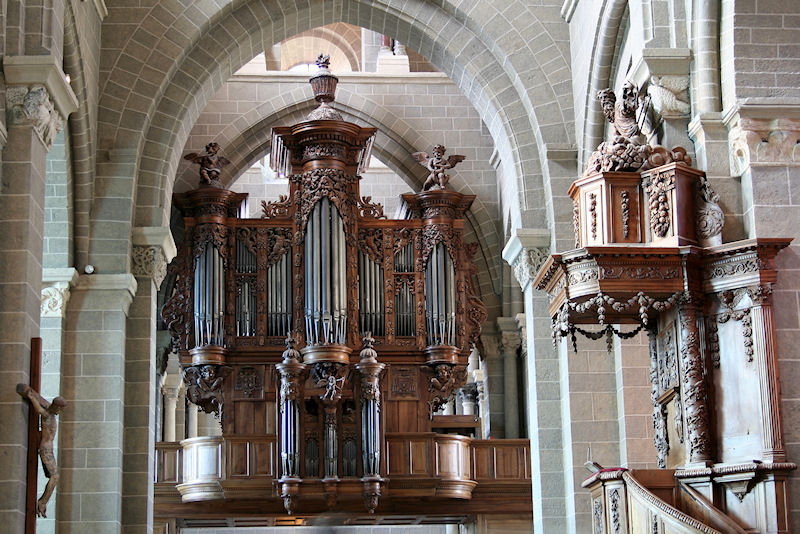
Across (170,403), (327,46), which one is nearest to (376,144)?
(327,46)

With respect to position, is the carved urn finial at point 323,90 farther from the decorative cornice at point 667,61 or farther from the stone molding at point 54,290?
the decorative cornice at point 667,61

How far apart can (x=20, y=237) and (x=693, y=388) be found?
570 cm

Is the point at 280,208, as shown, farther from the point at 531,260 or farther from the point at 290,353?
the point at 531,260

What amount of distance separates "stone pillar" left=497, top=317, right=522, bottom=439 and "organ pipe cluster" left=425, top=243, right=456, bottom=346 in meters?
2.43

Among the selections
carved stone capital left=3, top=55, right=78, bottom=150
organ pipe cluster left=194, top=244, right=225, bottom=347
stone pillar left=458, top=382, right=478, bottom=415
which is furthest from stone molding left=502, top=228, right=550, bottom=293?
stone pillar left=458, top=382, right=478, bottom=415

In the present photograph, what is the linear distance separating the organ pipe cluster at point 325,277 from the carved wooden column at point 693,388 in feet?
26.2

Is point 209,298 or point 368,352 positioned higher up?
point 209,298

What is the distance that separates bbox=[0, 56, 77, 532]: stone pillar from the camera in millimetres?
11016

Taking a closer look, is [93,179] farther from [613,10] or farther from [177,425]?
[177,425]

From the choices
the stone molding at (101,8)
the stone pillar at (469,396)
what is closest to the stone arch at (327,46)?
the stone pillar at (469,396)

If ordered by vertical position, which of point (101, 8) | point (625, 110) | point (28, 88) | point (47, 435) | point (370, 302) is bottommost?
point (47, 435)

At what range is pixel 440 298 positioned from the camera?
19.3 meters

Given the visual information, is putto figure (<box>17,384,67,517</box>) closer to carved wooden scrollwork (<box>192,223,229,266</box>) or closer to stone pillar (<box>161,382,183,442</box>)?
carved wooden scrollwork (<box>192,223,229,266</box>)

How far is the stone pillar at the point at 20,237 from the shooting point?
11.0m
